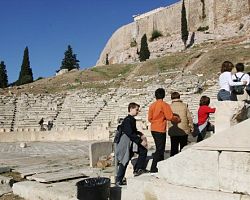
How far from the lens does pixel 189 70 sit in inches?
1363

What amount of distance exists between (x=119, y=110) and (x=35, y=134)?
27.1 ft

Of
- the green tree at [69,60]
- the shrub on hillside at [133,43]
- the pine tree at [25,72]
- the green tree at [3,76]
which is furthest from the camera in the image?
the shrub on hillside at [133,43]

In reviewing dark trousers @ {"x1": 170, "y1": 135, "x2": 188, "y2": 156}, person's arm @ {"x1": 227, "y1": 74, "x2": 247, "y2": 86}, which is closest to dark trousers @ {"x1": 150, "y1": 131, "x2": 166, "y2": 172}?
dark trousers @ {"x1": 170, "y1": 135, "x2": 188, "y2": 156}

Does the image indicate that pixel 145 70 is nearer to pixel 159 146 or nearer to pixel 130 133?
pixel 159 146

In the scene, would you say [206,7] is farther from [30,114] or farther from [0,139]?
[0,139]

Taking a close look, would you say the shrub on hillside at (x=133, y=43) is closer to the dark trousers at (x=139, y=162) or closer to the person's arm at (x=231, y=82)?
the person's arm at (x=231, y=82)

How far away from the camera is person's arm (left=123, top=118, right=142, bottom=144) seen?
19.6 feet

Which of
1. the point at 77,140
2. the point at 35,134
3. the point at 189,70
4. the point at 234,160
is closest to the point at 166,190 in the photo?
the point at 234,160

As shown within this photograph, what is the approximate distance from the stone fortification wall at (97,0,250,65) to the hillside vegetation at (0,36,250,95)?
11.8 meters

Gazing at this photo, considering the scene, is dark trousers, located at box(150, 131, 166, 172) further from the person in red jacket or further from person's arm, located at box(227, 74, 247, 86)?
person's arm, located at box(227, 74, 247, 86)

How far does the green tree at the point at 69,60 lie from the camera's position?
219 feet

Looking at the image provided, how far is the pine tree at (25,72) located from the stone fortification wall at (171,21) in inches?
724

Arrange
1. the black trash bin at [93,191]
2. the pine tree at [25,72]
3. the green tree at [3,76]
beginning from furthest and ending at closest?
the green tree at [3,76]
the pine tree at [25,72]
the black trash bin at [93,191]

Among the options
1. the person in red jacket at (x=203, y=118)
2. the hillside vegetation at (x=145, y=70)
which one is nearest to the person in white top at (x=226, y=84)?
the person in red jacket at (x=203, y=118)
